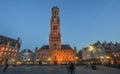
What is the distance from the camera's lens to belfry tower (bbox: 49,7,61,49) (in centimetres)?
11838

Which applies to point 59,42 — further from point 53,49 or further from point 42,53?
point 42,53

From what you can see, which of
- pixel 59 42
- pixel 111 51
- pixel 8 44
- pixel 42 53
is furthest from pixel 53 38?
pixel 111 51

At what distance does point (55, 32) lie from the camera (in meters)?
122

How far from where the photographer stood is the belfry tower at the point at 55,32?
118 meters

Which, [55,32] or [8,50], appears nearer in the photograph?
[8,50]

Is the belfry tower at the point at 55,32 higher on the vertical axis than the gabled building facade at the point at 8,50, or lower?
higher

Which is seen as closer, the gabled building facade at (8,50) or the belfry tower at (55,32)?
the gabled building facade at (8,50)

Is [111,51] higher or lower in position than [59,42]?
lower

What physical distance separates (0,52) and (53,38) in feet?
127

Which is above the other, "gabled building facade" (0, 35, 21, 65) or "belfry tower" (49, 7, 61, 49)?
"belfry tower" (49, 7, 61, 49)

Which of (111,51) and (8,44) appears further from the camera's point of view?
(8,44)

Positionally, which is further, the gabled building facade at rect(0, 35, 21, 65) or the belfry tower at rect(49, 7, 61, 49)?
the belfry tower at rect(49, 7, 61, 49)

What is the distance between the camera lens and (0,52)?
10144 cm

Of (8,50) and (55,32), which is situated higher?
(55,32)
